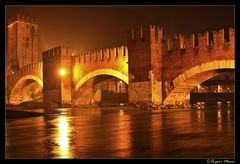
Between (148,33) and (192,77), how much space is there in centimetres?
376

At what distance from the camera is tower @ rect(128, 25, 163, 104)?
65.6 ft

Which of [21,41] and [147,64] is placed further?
[21,41]

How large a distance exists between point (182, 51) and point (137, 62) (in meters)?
3.02

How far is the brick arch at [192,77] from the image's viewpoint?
17594mm

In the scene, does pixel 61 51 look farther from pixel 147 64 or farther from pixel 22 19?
pixel 22 19

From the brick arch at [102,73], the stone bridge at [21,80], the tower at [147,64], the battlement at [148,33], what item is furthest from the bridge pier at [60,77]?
the battlement at [148,33]

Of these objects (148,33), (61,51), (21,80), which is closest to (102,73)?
(61,51)

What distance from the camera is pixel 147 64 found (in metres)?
20.2

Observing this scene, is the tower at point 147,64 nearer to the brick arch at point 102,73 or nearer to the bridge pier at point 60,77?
the brick arch at point 102,73

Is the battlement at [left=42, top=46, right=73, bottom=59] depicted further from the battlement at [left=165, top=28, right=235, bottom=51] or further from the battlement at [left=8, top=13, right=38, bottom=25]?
the battlement at [left=8, top=13, right=38, bottom=25]

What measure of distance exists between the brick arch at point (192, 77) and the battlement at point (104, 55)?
4.92 meters
